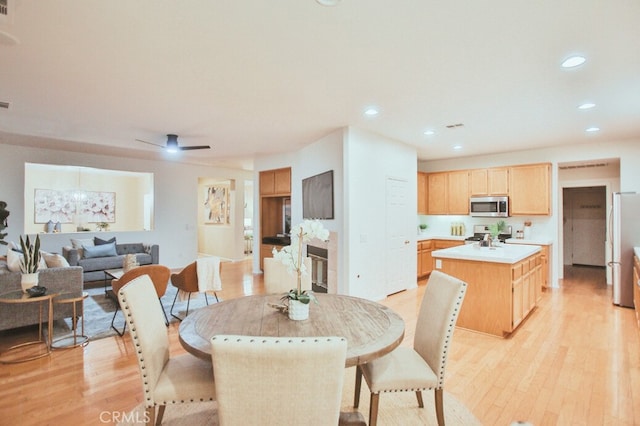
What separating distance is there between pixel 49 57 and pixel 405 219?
502 cm

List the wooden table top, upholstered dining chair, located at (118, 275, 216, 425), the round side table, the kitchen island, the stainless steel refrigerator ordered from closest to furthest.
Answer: the wooden table top, upholstered dining chair, located at (118, 275, 216, 425), the round side table, the kitchen island, the stainless steel refrigerator

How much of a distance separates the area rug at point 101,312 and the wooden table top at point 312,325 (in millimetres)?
2435

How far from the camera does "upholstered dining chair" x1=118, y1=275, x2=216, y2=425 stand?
165 centimetres

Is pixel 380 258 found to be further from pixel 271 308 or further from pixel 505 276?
pixel 271 308

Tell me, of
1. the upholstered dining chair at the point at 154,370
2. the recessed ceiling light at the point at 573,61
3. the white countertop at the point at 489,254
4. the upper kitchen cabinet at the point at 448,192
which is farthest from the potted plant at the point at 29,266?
the upper kitchen cabinet at the point at 448,192

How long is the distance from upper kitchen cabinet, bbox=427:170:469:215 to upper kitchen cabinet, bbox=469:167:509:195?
0.45ft

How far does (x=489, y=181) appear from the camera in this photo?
6.39m

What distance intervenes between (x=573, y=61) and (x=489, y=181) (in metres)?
4.03

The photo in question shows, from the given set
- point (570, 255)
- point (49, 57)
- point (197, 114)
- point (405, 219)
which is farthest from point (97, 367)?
point (570, 255)

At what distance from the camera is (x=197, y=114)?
4.07 m

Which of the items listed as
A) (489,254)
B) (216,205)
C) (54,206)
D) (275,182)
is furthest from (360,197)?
(54,206)

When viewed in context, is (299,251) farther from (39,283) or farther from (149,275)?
(39,283)

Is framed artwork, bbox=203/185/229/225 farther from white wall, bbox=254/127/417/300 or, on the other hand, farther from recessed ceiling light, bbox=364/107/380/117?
recessed ceiling light, bbox=364/107/380/117

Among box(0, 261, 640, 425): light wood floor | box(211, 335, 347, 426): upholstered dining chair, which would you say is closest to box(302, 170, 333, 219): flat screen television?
box(0, 261, 640, 425): light wood floor
